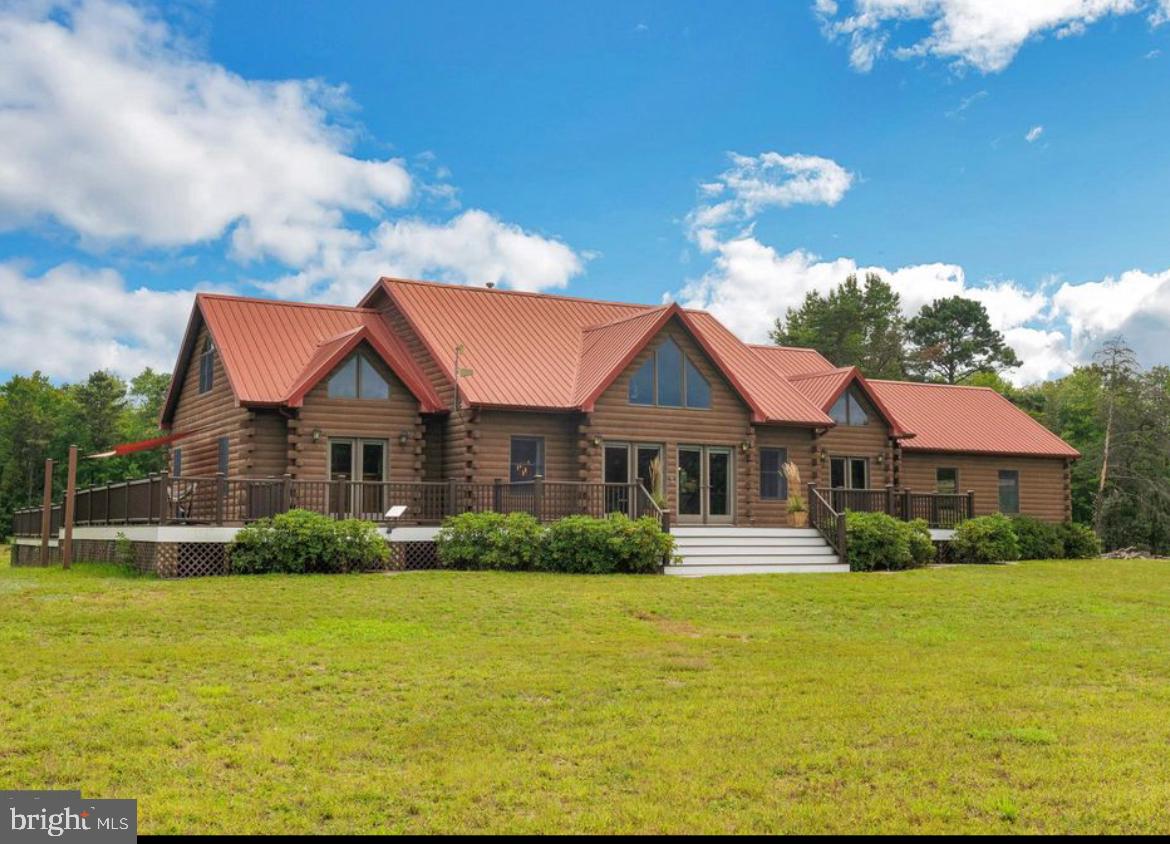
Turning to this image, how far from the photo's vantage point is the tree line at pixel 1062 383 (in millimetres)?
49375

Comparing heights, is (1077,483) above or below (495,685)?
above

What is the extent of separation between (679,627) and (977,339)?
72322 mm

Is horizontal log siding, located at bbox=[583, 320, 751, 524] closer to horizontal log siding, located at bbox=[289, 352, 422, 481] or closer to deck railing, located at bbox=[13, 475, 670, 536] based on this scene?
deck railing, located at bbox=[13, 475, 670, 536]

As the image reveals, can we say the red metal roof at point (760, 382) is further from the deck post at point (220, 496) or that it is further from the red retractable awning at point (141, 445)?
the red retractable awning at point (141, 445)

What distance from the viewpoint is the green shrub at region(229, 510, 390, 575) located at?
22.2 meters

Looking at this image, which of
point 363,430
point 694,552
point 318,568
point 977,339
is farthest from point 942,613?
point 977,339

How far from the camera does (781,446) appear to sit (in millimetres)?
32375

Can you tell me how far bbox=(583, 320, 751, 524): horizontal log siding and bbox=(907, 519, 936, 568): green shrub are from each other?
4270mm

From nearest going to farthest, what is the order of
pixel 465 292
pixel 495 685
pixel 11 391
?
pixel 495 685 < pixel 465 292 < pixel 11 391

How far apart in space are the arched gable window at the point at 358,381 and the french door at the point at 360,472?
3.53ft

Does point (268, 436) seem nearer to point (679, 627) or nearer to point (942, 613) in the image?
point (679, 627)

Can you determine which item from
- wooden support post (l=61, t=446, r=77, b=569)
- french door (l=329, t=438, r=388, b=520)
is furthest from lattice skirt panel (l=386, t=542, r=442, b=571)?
wooden support post (l=61, t=446, r=77, b=569)

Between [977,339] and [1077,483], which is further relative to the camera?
[977,339]

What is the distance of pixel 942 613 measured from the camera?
732 inches
